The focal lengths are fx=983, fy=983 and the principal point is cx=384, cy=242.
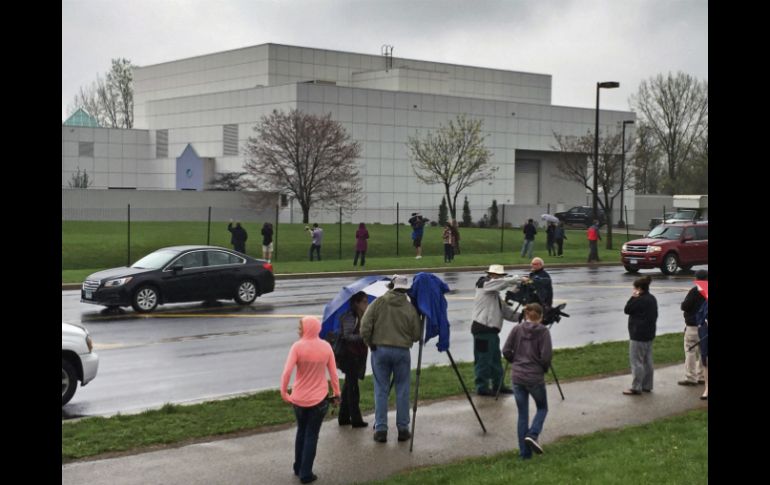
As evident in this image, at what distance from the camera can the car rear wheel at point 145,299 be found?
22234 mm

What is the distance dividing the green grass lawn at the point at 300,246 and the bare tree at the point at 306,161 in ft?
13.1

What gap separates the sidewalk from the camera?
30.3 feet

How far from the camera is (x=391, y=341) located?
10.3 m

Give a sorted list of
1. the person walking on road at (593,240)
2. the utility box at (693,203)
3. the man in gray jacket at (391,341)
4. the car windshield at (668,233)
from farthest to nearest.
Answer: the utility box at (693,203), the person walking on road at (593,240), the car windshield at (668,233), the man in gray jacket at (391,341)

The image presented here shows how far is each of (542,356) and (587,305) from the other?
1530 cm

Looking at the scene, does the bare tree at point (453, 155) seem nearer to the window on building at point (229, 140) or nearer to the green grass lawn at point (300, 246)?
the green grass lawn at point (300, 246)

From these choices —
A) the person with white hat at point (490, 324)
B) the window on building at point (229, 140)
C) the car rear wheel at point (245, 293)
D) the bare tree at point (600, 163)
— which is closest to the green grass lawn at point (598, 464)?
the person with white hat at point (490, 324)

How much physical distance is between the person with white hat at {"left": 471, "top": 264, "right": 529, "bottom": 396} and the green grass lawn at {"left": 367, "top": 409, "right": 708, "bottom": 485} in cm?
237

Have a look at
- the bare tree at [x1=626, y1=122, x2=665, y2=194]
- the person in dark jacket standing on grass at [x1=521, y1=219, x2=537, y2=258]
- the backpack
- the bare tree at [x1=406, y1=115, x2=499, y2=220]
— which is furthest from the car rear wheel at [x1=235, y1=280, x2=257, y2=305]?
the bare tree at [x1=626, y1=122, x2=665, y2=194]

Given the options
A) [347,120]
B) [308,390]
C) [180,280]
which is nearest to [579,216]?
[347,120]

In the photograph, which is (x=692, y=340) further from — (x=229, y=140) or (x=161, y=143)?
(x=161, y=143)
